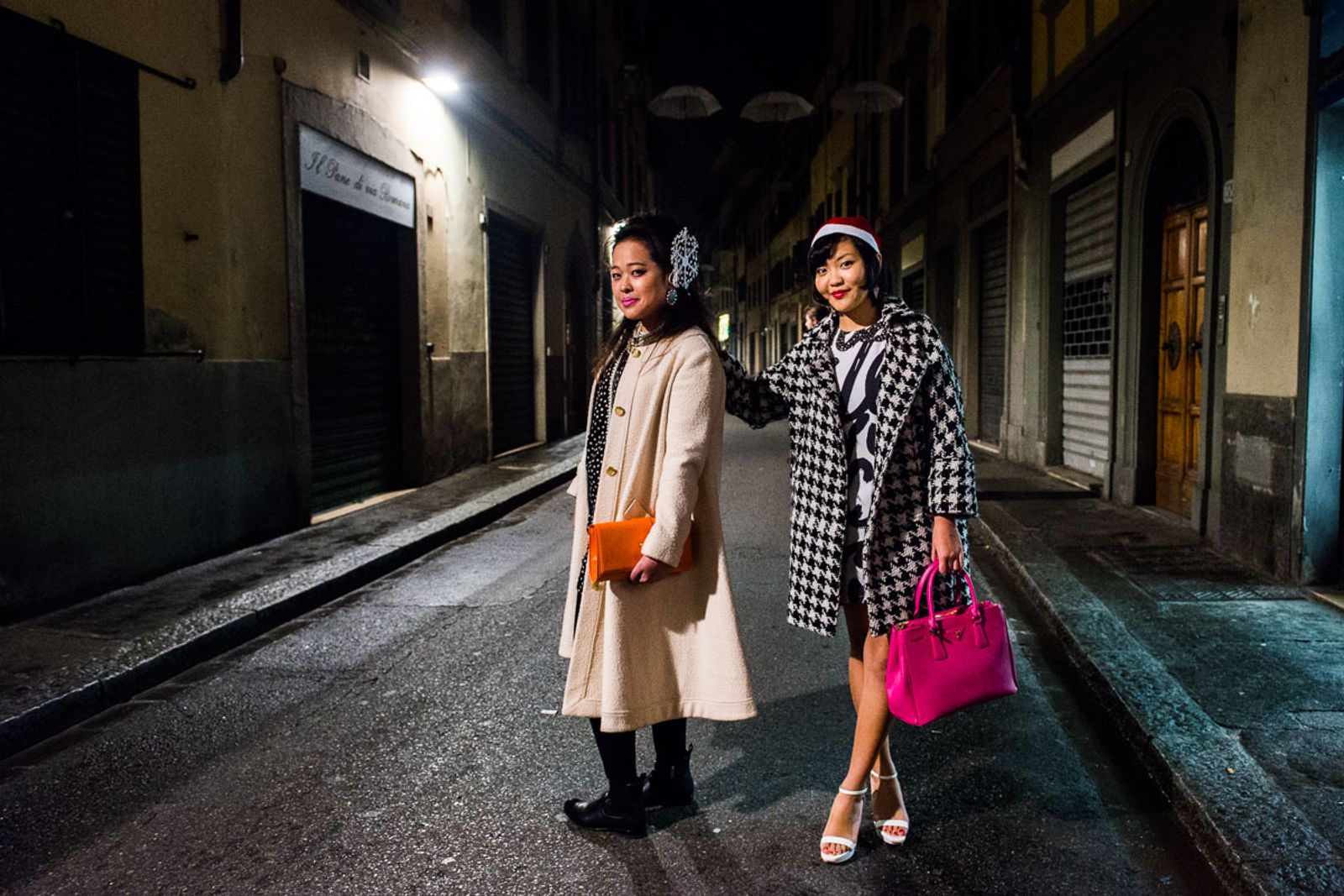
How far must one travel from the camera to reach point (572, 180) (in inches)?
751

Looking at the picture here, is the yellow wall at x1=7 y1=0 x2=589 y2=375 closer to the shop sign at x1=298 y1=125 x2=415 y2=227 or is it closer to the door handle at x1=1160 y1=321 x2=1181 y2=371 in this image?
the shop sign at x1=298 y1=125 x2=415 y2=227

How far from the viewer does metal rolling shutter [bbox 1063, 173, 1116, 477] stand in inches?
396

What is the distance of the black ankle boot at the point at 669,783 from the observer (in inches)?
124

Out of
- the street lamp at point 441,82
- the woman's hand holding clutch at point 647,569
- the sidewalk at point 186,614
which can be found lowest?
the sidewalk at point 186,614

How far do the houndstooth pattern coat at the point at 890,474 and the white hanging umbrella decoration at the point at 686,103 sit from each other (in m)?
17.6

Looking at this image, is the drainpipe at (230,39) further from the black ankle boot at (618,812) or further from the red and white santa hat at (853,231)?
the black ankle boot at (618,812)

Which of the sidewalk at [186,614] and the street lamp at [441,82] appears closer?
the sidewalk at [186,614]

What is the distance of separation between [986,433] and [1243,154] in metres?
9.11

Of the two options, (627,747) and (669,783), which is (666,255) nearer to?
(627,747)

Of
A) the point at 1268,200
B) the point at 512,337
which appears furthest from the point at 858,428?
the point at 512,337

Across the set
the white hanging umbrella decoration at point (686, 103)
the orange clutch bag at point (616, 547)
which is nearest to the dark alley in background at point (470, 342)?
the orange clutch bag at point (616, 547)

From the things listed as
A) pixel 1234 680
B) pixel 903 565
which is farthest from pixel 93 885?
pixel 1234 680

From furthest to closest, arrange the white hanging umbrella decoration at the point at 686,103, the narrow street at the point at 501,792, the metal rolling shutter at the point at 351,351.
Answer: the white hanging umbrella decoration at the point at 686,103 → the metal rolling shutter at the point at 351,351 → the narrow street at the point at 501,792

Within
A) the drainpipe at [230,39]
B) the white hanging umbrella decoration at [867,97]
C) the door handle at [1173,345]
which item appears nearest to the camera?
the drainpipe at [230,39]
